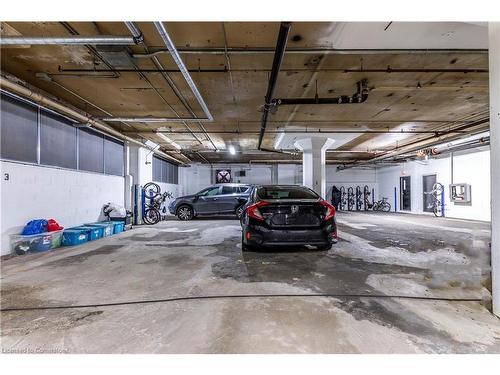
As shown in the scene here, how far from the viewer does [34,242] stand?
4664 mm

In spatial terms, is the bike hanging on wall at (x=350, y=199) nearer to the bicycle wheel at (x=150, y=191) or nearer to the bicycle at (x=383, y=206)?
the bicycle at (x=383, y=206)

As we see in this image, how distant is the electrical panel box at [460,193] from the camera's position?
34.0ft

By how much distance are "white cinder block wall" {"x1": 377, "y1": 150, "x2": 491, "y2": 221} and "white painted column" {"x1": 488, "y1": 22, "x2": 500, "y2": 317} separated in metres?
9.71

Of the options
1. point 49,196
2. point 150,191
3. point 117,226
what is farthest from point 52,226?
point 150,191

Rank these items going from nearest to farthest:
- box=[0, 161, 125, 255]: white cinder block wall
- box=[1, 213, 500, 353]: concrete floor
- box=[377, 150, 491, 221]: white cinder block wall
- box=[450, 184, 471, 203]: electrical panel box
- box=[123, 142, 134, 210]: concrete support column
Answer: box=[1, 213, 500, 353]: concrete floor < box=[0, 161, 125, 255]: white cinder block wall < box=[123, 142, 134, 210]: concrete support column < box=[377, 150, 491, 221]: white cinder block wall < box=[450, 184, 471, 203]: electrical panel box

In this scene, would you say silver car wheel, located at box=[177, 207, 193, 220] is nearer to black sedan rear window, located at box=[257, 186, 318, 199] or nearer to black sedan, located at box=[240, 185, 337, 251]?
black sedan rear window, located at box=[257, 186, 318, 199]

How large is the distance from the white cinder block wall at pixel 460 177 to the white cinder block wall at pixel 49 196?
13.4 meters

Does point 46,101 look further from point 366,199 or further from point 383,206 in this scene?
point 383,206

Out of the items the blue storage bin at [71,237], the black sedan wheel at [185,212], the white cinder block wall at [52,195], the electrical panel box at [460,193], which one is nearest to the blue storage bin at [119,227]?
the white cinder block wall at [52,195]

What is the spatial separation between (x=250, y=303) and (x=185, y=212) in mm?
8443

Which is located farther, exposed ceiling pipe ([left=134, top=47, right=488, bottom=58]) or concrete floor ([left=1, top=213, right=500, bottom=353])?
exposed ceiling pipe ([left=134, top=47, right=488, bottom=58])

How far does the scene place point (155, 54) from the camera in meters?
3.67

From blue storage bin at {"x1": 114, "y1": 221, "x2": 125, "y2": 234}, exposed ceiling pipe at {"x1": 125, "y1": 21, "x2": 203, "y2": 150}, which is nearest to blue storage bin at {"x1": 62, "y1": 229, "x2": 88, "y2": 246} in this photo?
blue storage bin at {"x1": 114, "y1": 221, "x2": 125, "y2": 234}

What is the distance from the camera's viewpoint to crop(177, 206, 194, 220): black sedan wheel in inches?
408
